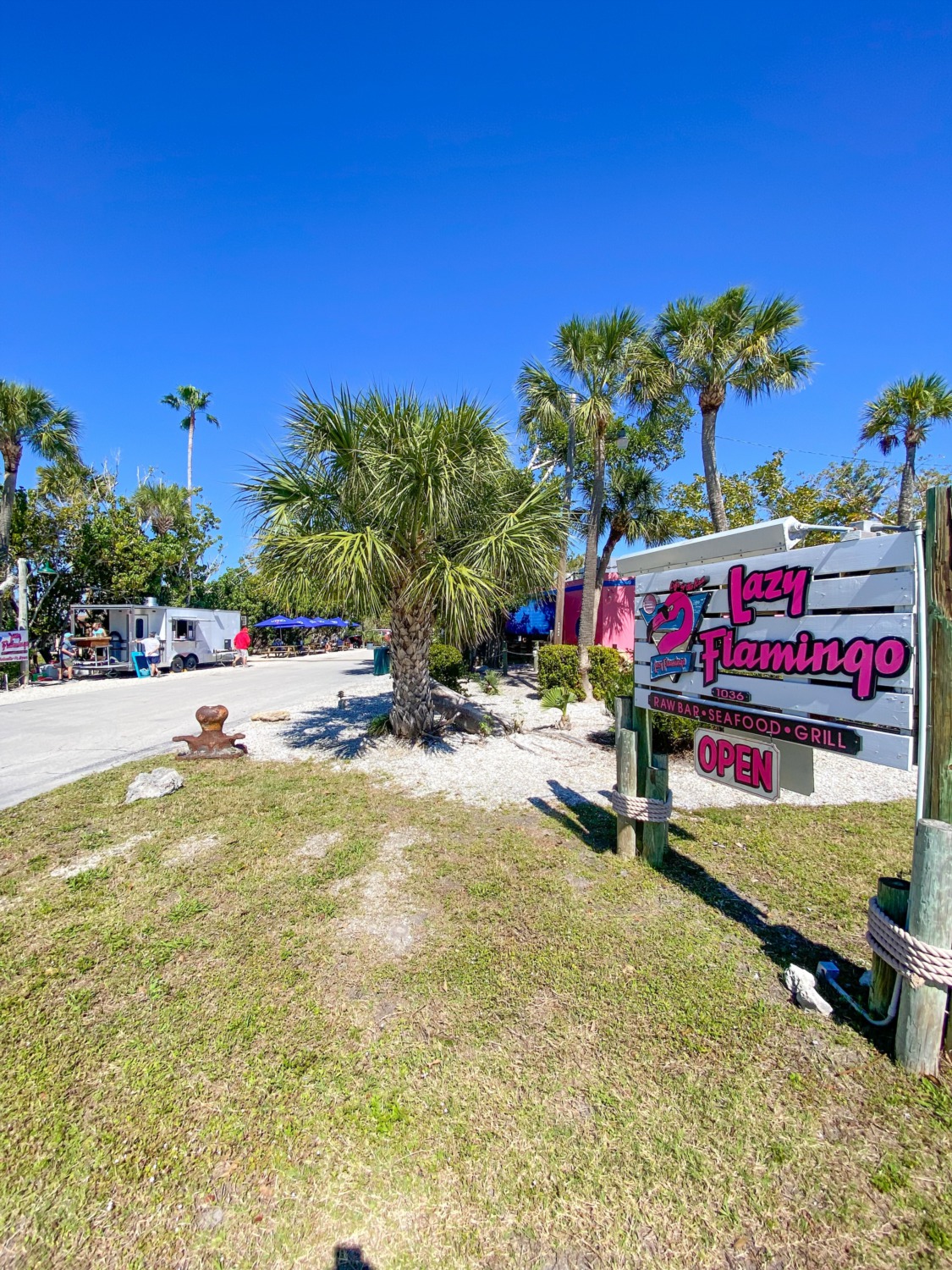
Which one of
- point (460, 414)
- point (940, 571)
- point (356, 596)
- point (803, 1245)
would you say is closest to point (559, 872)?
point (803, 1245)

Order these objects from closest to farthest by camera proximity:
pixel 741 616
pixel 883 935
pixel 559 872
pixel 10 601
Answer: pixel 883 935 < pixel 741 616 < pixel 559 872 < pixel 10 601

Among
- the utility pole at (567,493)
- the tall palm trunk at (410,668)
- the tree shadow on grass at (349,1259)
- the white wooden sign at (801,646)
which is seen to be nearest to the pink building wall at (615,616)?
the utility pole at (567,493)

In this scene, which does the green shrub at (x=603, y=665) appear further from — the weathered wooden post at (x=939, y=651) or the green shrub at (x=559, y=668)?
the weathered wooden post at (x=939, y=651)

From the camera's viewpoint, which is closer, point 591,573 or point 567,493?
point 567,493

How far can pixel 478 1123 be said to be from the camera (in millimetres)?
2086

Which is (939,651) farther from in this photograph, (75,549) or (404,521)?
(75,549)

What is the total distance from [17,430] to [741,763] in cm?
2221

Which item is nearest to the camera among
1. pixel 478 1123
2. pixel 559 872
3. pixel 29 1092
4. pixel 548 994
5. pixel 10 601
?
pixel 478 1123

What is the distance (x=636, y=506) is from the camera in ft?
58.5

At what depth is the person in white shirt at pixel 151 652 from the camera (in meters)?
18.6

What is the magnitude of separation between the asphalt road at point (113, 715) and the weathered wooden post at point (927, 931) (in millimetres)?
7740

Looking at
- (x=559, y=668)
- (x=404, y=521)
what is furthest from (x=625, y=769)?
(x=559, y=668)

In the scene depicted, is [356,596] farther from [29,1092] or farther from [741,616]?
[29,1092]

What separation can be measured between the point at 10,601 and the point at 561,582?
740 inches
